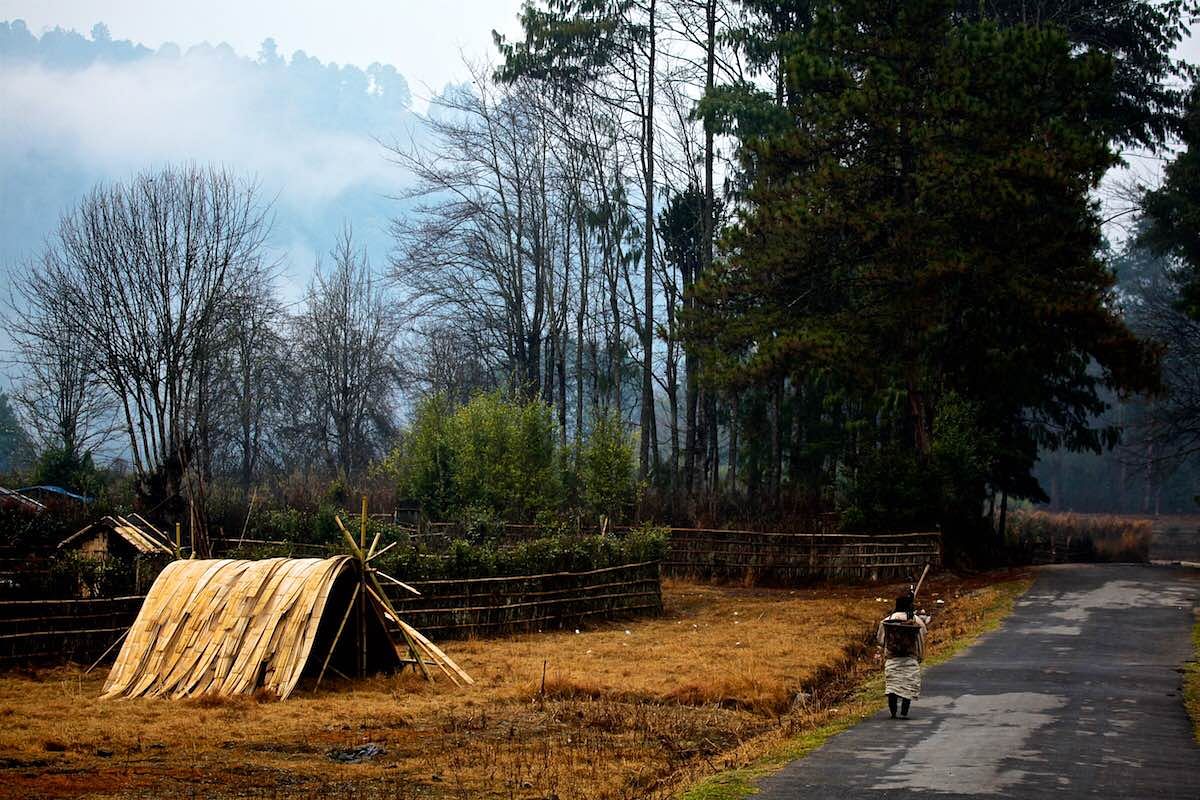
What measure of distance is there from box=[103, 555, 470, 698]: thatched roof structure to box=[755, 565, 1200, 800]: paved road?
253 inches

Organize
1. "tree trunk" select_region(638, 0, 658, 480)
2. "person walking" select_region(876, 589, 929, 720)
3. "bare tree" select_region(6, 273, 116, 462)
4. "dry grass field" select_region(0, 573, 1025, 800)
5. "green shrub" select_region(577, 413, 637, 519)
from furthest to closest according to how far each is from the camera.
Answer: "tree trunk" select_region(638, 0, 658, 480)
"bare tree" select_region(6, 273, 116, 462)
"green shrub" select_region(577, 413, 637, 519)
"person walking" select_region(876, 589, 929, 720)
"dry grass field" select_region(0, 573, 1025, 800)

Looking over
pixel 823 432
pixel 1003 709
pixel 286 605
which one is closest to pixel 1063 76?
pixel 823 432

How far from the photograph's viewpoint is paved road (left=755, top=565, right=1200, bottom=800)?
9.98 meters

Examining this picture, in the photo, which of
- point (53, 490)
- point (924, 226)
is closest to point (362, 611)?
point (924, 226)

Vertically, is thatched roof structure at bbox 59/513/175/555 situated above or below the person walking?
above

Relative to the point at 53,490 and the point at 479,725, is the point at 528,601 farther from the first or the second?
the point at 53,490

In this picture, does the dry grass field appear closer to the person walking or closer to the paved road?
the person walking

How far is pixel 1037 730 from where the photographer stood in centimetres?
1259

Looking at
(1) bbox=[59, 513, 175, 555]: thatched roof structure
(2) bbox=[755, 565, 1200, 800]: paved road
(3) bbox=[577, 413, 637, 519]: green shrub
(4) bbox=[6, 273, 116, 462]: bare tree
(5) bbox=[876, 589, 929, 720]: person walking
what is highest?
(4) bbox=[6, 273, 116, 462]: bare tree

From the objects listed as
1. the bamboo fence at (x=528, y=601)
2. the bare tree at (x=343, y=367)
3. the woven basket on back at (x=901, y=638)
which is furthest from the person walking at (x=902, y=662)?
the bare tree at (x=343, y=367)

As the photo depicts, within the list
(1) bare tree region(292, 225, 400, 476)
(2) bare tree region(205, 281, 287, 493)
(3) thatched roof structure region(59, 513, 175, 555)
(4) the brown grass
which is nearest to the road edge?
(3) thatched roof structure region(59, 513, 175, 555)

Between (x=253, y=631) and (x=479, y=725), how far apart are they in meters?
3.61

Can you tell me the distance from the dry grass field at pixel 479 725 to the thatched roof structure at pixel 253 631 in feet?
1.58

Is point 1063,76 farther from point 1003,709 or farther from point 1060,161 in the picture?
point 1003,709
